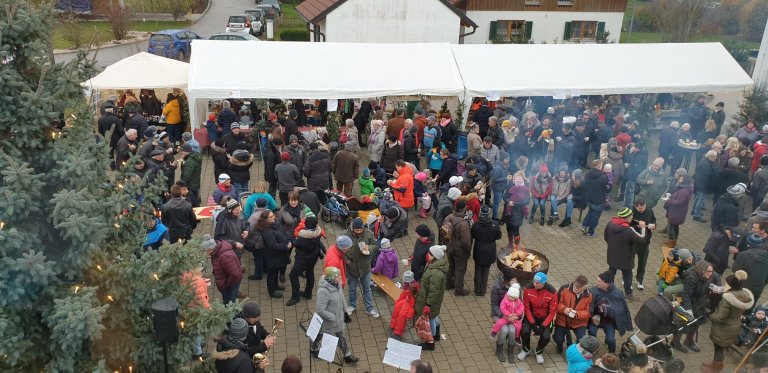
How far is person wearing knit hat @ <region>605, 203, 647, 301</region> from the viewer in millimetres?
8656

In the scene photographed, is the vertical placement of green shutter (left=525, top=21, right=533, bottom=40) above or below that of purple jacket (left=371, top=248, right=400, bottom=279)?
above

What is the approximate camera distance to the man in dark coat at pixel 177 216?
848cm

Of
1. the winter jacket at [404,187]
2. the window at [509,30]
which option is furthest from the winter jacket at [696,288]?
the window at [509,30]

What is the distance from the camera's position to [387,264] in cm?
855

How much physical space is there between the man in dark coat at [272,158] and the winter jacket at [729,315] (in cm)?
761

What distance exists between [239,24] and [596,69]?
74.4ft

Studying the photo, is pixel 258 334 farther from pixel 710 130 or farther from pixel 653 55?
pixel 653 55

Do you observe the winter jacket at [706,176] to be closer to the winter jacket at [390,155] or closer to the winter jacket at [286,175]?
the winter jacket at [390,155]

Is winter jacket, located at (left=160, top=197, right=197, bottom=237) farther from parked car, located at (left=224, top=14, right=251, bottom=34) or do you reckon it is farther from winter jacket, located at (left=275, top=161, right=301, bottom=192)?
parked car, located at (left=224, top=14, right=251, bottom=34)

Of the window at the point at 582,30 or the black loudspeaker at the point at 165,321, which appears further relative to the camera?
the window at the point at 582,30

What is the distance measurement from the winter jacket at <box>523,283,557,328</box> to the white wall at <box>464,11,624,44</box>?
2199cm

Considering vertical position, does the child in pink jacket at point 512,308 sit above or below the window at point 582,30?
below

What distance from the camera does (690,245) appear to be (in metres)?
11.2

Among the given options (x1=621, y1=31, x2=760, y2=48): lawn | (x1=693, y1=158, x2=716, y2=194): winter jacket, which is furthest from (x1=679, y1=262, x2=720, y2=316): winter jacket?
(x1=621, y1=31, x2=760, y2=48): lawn
